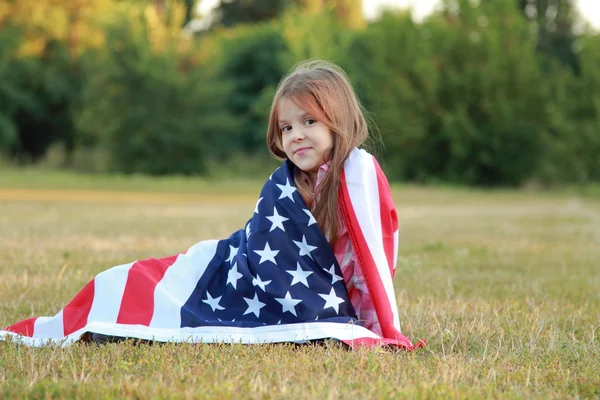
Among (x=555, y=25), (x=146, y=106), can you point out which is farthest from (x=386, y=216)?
Result: (x=555, y=25)

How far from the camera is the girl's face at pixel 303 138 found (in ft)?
11.3

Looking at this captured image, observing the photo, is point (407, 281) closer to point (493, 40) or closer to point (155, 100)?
point (155, 100)

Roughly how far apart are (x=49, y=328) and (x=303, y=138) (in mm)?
1468

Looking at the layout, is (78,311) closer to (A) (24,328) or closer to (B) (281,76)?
(A) (24,328)

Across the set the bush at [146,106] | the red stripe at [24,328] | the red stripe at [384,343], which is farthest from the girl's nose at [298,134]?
the bush at [146,106]

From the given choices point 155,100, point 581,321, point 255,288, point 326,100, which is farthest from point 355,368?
Result: point 155,100

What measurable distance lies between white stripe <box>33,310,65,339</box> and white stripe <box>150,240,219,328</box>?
43 centimetres

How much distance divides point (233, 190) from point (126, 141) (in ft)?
19.7

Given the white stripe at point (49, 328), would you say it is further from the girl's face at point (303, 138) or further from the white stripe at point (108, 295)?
the girl's face at point (303, 138)

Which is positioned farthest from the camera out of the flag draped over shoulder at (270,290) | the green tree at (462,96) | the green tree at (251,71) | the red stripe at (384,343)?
the green tree at (251,71)

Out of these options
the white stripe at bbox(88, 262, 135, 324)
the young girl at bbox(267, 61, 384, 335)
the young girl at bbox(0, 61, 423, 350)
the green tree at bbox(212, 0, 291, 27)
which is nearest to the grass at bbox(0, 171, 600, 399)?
the young girl at bbox(0, 61, 423, 350)

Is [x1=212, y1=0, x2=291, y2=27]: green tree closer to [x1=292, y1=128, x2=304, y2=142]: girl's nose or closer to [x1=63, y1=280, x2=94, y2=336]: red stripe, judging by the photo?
[x1=292, y1=128, x2=304, y2=142]: girl's nose

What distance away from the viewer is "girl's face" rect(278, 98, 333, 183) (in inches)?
136

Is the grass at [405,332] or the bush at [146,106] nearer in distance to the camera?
the grass at [405,332]
